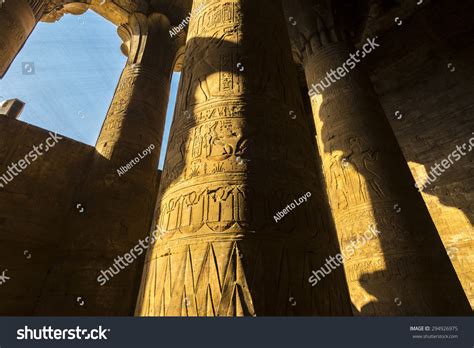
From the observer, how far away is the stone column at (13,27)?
4582 mm

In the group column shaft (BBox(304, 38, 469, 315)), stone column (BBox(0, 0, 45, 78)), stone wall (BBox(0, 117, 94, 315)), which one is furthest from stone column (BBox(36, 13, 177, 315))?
column shaft (BBox(304, 38, 469, 315))

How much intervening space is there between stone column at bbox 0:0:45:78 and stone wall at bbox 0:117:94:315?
1030 mm

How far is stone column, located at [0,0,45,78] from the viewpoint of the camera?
458 cm

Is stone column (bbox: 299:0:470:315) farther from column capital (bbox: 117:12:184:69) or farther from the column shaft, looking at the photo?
column capital (bbox: 117:12:184:69)

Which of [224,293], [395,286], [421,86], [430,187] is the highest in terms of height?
[421,86]

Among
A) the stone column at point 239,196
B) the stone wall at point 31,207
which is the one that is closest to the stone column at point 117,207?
the stone wall at point 31,207

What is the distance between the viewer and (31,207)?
4586 millimetres

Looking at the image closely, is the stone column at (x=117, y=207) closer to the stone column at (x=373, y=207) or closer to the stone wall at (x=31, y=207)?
the stone wall at (x=31, y=207)

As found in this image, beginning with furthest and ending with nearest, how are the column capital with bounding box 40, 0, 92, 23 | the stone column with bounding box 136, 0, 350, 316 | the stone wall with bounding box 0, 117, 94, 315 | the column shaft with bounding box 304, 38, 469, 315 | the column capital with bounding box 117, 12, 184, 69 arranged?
the column capital with bounding box 117, 12, 184, 69 < the column capital with bounding box 40, 0, 92, 23 < the stone wall with bounding box 0, 117, 94, 315 < the column shaft with bounding box 304, 38, 469, 315 < the stone column with bounding box 136, 0, 350, 316

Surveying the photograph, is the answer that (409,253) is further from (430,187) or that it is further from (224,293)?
(430,187)

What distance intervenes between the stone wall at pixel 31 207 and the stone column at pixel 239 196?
11.3 ft
